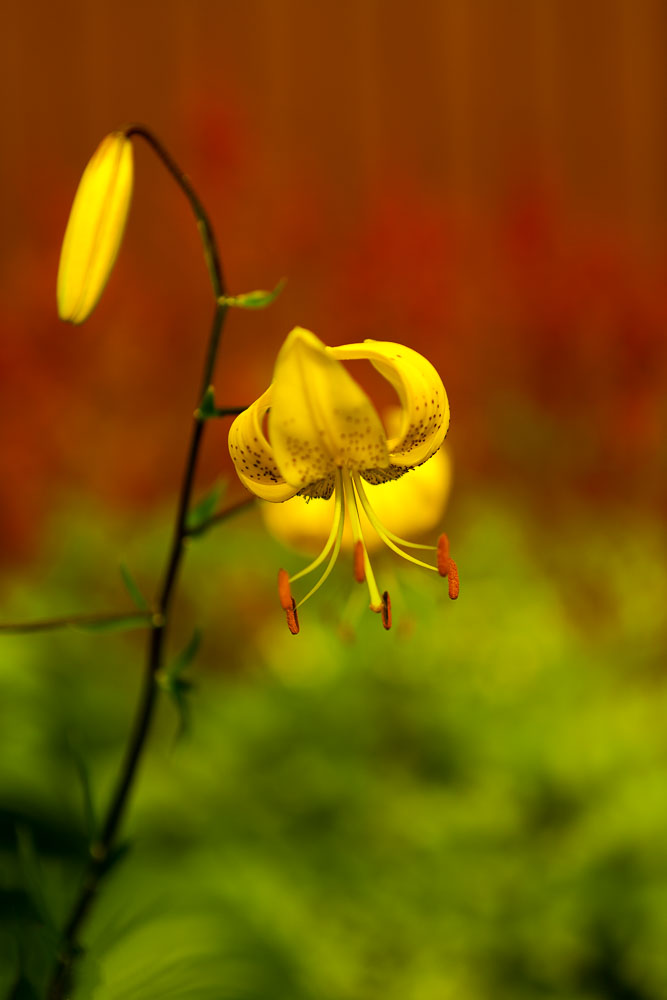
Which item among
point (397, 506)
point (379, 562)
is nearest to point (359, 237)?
point (379, 562)

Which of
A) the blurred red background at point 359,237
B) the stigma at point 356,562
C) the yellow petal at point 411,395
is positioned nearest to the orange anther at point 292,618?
the stigma at point 356,562

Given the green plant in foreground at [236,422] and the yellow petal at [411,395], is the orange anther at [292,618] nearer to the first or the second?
the green plant in foreground at [236,422]

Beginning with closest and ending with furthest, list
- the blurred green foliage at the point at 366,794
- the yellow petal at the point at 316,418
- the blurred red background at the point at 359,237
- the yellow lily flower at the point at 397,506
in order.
A: the yellow petal at the point at 316,418 → the yellow lily flower at the point at 397,506 → the blurred green foliage at the point at 366,794 → the blurred red background at the point at 359,237

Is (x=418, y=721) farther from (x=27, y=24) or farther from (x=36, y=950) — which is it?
(x=27, y=24)

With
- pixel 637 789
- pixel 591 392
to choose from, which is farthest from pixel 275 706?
pixel 591 392

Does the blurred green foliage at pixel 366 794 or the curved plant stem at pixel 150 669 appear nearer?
the curved plant stem at pixel 150 669

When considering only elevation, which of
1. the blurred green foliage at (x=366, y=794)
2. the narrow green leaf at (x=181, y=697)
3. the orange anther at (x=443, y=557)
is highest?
the orange anther at (x=443, y=557)

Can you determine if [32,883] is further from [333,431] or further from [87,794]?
[333,431]
